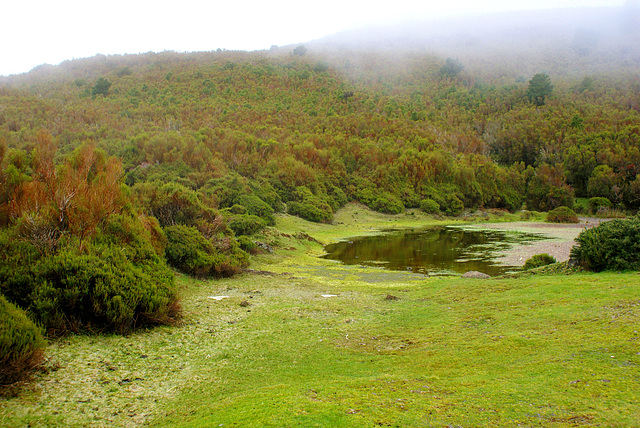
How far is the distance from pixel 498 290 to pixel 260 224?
54.7 feet

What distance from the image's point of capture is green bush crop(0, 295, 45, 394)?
4.75m

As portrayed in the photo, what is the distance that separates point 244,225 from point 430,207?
39398 millimetres

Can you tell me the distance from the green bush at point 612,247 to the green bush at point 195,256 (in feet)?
38.4

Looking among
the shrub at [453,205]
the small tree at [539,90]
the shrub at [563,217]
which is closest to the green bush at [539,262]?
the shrub at [563,217]

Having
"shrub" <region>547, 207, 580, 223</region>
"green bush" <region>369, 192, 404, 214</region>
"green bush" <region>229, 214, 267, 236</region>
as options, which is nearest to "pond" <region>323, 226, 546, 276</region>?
"green bush" <region>229, 214, 267, 236</region>

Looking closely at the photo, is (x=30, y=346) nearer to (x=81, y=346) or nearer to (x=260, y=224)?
(x=81, y=346)

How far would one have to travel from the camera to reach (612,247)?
39.4ft

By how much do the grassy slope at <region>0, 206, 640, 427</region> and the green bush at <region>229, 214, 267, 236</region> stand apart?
42.2 ft

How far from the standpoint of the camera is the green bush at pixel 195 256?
1391cm

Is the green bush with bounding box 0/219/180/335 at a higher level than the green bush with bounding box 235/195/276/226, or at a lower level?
higher

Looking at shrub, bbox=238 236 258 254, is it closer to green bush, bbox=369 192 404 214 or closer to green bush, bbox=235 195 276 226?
green bush, bbox=235 195 276 226

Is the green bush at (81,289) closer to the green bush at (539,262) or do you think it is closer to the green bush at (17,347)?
the green bush at (17,347)

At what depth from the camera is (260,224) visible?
84.1 feet

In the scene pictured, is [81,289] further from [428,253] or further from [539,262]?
[428,253]
